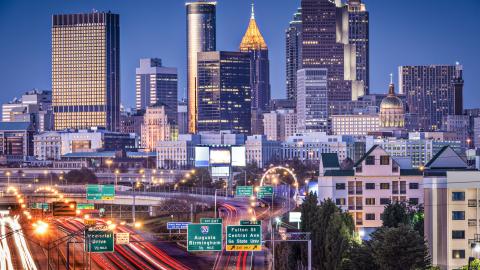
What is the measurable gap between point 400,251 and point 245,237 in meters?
9.66

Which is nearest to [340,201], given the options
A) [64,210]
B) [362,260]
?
[64,210]

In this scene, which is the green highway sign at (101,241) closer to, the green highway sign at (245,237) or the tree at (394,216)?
the green highway sign at (245,237)

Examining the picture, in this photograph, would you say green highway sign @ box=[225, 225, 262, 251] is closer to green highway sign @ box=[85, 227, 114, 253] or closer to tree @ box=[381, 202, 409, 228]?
green highway sign @ box=[85, 227, 114, 253]

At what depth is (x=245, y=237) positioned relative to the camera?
8162 cm

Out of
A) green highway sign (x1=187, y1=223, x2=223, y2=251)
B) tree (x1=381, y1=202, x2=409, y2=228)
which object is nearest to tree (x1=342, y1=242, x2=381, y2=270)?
green highway sign (x1=187, y1=223, x2=223, y2=251)

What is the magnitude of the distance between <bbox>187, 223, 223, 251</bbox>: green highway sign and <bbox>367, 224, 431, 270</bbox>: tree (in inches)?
381

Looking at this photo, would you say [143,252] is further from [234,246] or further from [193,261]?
[234,246]

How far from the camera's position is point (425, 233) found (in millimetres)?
94500

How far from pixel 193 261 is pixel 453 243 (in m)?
29.9

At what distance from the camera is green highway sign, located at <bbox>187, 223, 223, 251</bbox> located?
81.6 m

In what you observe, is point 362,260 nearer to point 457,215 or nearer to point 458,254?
point 458,254

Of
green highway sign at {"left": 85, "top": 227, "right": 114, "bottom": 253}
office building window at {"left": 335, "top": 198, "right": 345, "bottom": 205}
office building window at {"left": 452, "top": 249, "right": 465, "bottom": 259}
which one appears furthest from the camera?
office building window at {"left": 335, "top": 198, "right": 345, "bottom": 205}

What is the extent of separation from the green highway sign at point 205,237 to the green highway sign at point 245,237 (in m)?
0.63

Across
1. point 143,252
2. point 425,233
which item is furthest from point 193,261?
point 425,233
